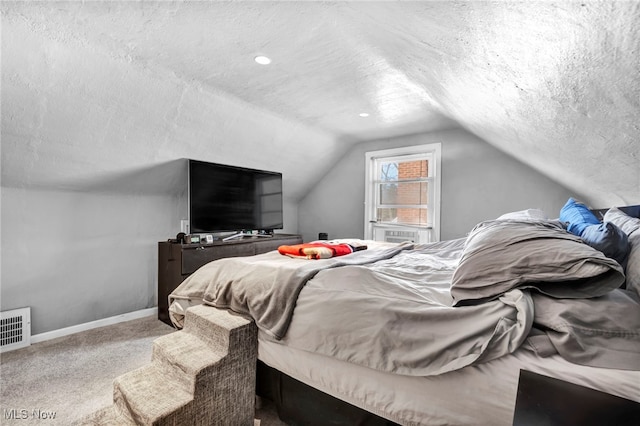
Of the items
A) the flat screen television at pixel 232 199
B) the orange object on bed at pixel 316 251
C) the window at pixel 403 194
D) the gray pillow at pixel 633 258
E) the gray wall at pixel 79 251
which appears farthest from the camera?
the window at pixel 403 194

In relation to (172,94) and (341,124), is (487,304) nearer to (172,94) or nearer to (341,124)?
(172,94)

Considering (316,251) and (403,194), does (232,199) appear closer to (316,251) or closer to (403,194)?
(316,251)

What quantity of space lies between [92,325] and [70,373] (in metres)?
0.98

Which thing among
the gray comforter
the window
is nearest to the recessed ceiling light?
the gray comforter

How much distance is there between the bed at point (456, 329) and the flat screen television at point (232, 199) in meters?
1.98

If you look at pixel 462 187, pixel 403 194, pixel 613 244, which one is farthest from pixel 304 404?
pixel 403 194

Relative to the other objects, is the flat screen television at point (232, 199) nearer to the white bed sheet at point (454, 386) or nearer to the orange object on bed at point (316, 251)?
the orange object on bed at point (316, 251)

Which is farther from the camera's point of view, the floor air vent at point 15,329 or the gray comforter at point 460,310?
the floor air vent at point 15,329

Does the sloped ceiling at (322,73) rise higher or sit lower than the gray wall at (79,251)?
higher

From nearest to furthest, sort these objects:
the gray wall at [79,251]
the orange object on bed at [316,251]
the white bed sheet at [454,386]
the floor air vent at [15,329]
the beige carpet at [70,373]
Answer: the white bed sheet at [454,386] < the beige carpet at [70,373] < the orange object on bed at [316,251] < the floor air vent at [15,329] < the gray wall at [79,251]

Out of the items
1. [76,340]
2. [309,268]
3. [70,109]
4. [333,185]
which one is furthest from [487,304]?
[333,185]

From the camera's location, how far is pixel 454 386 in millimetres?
1047

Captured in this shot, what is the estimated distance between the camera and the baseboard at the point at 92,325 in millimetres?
2639

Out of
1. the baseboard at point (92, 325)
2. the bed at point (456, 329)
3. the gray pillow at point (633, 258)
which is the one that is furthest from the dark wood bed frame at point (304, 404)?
the baseboard at point (92, 325)
